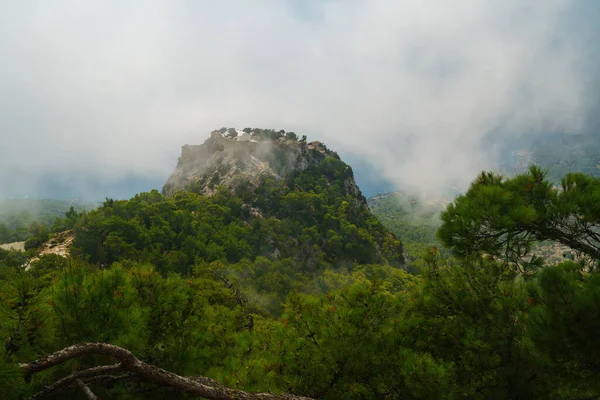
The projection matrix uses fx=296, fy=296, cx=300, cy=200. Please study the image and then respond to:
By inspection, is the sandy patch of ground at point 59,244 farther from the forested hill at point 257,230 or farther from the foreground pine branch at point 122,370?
the foreground pine branch at point 122,370

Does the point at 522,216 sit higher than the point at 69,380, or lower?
higher

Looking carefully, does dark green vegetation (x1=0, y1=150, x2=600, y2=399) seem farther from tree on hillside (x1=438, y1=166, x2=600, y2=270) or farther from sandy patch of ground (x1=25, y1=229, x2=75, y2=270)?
sandy patch of ground (x1=25, y1=229, x2=75, y2=270)

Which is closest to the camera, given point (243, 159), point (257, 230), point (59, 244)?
point (59, 244)

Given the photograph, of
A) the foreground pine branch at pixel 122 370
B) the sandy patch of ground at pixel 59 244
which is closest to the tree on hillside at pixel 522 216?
the foreground pine branch at pixel 122 370

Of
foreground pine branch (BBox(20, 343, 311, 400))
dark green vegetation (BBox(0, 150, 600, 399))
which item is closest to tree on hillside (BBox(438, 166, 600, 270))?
dark green vegetation (BBox(0, 150, 600, 399))

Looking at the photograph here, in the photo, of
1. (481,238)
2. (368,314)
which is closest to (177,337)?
(368,314)

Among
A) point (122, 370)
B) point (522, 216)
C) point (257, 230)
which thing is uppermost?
point (257, 230)

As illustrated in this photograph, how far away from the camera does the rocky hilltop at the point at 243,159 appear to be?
2569 inches

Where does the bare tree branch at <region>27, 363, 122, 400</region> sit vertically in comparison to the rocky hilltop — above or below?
below

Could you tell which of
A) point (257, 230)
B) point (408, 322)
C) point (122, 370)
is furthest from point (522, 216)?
point (257, 230)

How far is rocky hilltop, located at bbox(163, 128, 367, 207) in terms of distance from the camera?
2569 inches

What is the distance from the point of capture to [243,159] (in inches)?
2699

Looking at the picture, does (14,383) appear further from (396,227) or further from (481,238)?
(396,227)

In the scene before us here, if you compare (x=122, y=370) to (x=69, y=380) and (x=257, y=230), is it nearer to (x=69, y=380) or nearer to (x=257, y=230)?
(x=69, y=380)
